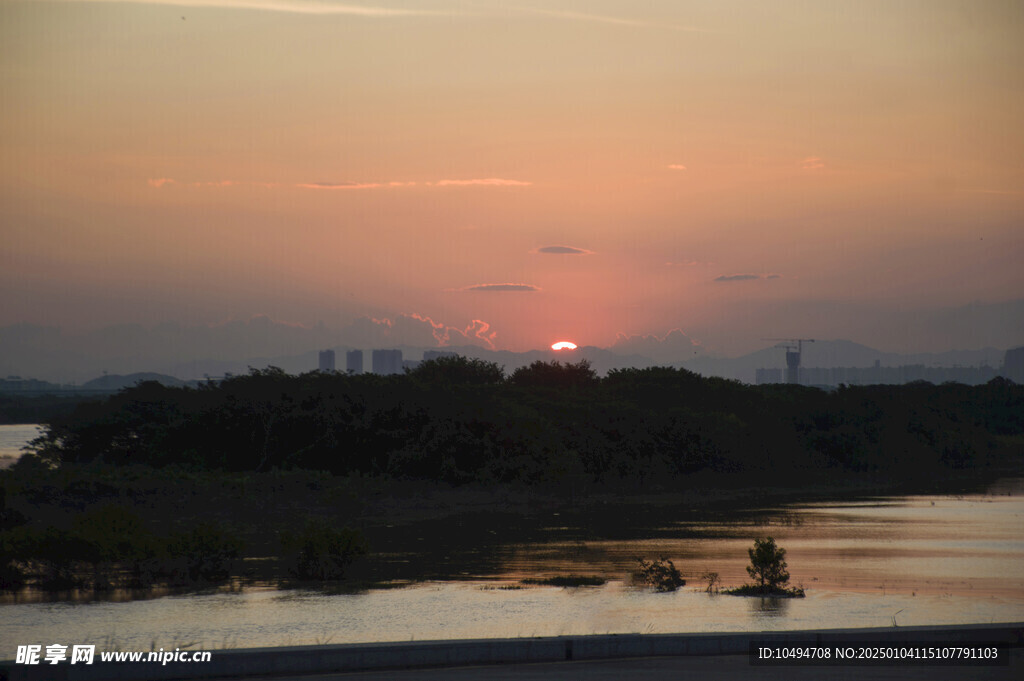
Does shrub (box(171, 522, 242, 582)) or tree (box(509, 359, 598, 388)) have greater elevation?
tree (box(509, 359, 598, 388))

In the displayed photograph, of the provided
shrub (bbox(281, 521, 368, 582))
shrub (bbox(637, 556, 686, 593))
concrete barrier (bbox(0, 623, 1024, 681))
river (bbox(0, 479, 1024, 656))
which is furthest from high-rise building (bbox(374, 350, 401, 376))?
concrete barrier (bbox(0, 623, 1024, 681))

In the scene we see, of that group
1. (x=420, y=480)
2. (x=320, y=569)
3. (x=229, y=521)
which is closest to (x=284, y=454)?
(x=420, y=480)

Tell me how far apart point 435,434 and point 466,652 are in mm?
31651

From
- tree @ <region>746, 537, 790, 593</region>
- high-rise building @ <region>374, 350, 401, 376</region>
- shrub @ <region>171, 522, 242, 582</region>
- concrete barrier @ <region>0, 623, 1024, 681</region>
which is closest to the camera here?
concrete barrier @ <region>0, 623, 1024, 681</region>

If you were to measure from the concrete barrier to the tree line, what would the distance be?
99.0 feet

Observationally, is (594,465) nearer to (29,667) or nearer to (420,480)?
(420,480)

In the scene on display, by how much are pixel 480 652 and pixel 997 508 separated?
3271cm

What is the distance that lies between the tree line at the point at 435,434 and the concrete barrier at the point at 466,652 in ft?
99.0

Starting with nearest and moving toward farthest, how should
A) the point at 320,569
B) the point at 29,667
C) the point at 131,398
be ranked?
the point at 29,667
the point at 320,569
the point at 131,398

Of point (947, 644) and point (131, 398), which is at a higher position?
point (131, 398)

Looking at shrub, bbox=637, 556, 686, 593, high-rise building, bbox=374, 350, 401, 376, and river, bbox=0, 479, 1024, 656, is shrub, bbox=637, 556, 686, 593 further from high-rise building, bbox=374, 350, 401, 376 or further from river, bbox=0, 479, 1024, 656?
high-rise building, bbox=374, 350, 401, 376

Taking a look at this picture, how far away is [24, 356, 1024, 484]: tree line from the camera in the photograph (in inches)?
1613

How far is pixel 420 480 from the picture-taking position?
4016 cm

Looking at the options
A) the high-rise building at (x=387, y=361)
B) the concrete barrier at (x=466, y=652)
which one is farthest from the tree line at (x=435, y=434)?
the high-rise building at (x=387, y=361)
